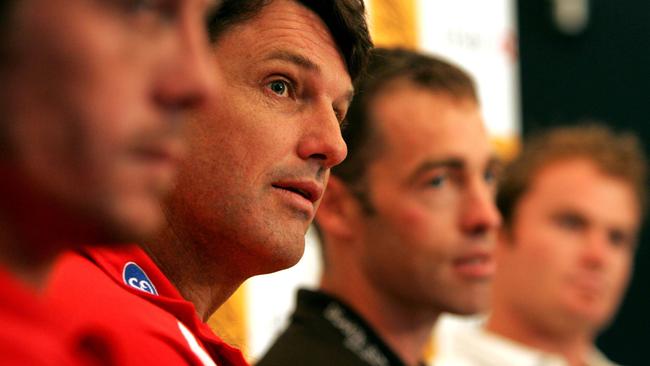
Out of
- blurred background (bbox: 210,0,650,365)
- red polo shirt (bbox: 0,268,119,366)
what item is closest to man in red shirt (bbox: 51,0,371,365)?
red polo shirt (bbox: 0,268,119,366)

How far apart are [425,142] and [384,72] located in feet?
0.47

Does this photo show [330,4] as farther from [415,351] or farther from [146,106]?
[415,351]

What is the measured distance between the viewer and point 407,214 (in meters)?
1.81

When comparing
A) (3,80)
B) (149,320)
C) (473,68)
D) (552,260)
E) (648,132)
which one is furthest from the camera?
(648,132)

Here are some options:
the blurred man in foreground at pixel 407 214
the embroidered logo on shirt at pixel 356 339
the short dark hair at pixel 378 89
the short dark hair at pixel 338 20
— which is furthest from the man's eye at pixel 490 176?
the short dark hair at pixel 338 20

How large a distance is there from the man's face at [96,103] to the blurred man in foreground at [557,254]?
1.94m

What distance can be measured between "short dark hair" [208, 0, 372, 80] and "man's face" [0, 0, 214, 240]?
0.60 meters

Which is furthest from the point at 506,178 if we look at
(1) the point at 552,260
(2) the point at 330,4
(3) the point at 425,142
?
(2) the point at 330,4

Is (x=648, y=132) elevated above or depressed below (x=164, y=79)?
below

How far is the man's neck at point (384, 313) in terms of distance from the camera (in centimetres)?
179

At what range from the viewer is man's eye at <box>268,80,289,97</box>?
1.18 meters

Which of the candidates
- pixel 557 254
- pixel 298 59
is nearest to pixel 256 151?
pixel 298 59

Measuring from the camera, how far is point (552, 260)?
2535 mm

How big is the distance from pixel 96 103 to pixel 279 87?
2.09 feet
